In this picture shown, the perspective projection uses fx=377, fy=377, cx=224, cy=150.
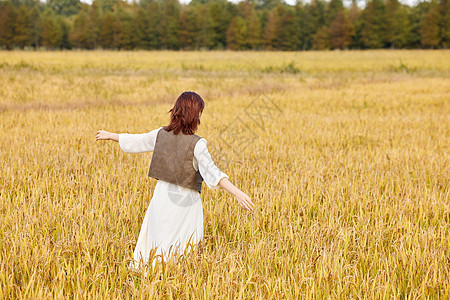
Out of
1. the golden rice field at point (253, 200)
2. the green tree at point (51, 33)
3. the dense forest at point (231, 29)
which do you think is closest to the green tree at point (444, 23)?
the dense forest at point (231, 29)

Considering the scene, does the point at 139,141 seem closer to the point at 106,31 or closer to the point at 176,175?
the point at 176,175

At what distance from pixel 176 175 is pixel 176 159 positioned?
10cm

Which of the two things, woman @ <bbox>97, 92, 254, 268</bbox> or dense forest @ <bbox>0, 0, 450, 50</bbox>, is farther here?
dense forest @ <bbox>0, 0, 450, 50</bbox>

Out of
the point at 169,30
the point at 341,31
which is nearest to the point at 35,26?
the point at 169,30

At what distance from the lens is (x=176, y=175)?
233cm

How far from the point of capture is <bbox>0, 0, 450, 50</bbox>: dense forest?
175ft

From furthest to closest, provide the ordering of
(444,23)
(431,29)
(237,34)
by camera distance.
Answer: (237,34) → (444,23) → (431,29)

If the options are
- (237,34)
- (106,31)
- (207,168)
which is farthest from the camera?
(237,34)

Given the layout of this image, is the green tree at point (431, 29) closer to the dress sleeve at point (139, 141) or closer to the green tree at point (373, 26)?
the green tree at point (373, 26)

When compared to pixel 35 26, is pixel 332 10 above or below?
above

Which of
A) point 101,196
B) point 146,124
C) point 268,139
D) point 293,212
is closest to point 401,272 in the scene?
point 293,212

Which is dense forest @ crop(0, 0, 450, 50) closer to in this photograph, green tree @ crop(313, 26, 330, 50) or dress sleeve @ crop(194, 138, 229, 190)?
green tree @ crop(313, 26, 330, 50)

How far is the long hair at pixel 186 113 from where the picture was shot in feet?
7.53

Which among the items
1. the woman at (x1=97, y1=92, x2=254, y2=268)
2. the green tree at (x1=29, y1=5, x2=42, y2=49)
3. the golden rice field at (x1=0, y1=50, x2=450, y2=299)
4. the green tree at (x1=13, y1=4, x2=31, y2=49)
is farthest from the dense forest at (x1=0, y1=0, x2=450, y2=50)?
the woman at (x1=97, y1=92, x2=254, y2=268)
